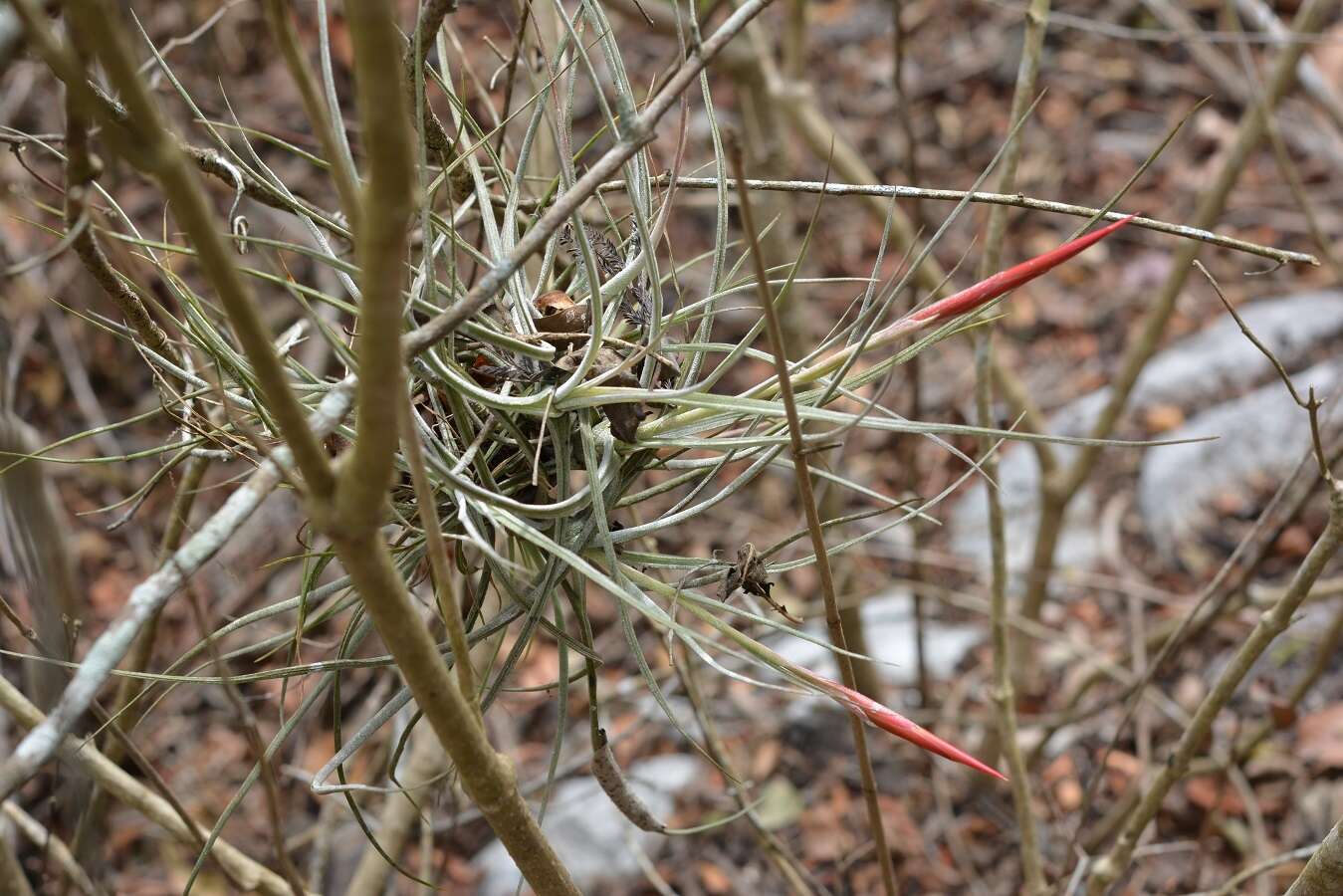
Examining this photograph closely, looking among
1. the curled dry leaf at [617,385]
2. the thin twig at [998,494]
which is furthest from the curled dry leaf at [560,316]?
the thin twig at [998,494]

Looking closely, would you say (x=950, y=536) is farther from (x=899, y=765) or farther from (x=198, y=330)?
(x=198, y=330)

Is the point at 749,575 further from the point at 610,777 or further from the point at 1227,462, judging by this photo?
the point at 1227,462

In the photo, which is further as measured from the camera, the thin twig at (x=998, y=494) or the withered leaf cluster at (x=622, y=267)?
the thin twig at (x=998, y=494)

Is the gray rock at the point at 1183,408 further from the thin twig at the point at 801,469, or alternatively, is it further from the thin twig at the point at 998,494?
the thin twig at the point at 801,469

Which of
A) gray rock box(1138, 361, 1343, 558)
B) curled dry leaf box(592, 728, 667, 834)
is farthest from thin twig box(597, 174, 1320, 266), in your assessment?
gray rock box(1138, 361, 1343, 558)

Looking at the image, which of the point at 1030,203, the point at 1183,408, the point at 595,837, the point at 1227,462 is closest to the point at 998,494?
the point at 1030,203

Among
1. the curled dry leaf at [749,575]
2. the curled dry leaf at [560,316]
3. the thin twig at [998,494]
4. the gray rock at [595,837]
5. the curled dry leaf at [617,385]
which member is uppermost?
the curled dry leaf at [560,316]
